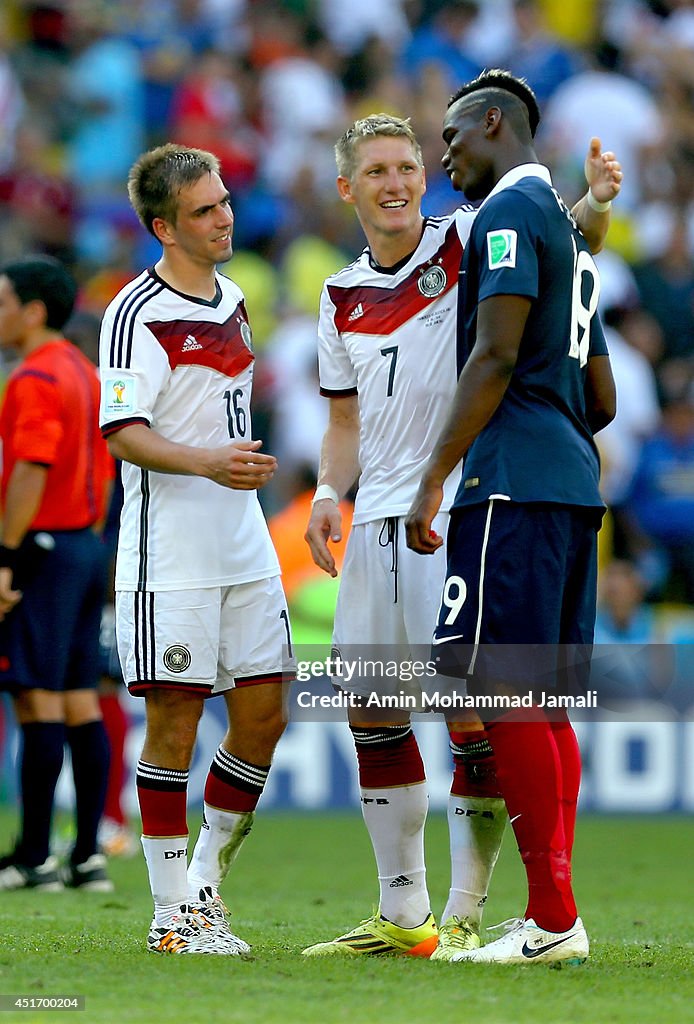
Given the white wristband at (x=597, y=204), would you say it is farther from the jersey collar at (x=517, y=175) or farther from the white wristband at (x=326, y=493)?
the white wristband at (x=326, y=493)

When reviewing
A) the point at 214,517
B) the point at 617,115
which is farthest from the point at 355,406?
the point at 617,115

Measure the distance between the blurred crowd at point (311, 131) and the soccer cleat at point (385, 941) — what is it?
6858 mm

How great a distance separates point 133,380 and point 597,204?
1.43 m

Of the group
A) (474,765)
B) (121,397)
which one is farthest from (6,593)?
(474,765)

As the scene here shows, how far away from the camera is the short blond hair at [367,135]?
4.83 meters

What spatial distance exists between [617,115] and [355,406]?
963 centimetres

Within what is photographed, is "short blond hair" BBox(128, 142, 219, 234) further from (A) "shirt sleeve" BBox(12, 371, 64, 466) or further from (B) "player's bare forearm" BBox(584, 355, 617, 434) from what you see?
(A) "shirt sleeve" BBox(12, 371, 64, 466)

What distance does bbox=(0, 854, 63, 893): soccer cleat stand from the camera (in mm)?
6820

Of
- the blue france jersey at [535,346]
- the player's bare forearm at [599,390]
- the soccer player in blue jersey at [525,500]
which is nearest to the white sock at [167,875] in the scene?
the soccer player in blue jersey at [525,500]

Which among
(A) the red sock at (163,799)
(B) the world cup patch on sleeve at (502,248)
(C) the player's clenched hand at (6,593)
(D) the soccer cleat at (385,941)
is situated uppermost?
(B) the world cup patch on sleeve at (502,248)

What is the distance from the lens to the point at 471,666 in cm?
425

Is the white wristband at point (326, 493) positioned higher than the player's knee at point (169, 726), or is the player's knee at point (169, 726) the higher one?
the white wristband at point (326, 493)

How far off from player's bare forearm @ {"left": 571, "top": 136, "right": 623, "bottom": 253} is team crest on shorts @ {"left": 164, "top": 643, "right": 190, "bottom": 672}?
1.66 metres

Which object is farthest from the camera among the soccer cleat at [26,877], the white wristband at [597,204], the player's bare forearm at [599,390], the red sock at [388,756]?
the soccer cleat at [26,877]
